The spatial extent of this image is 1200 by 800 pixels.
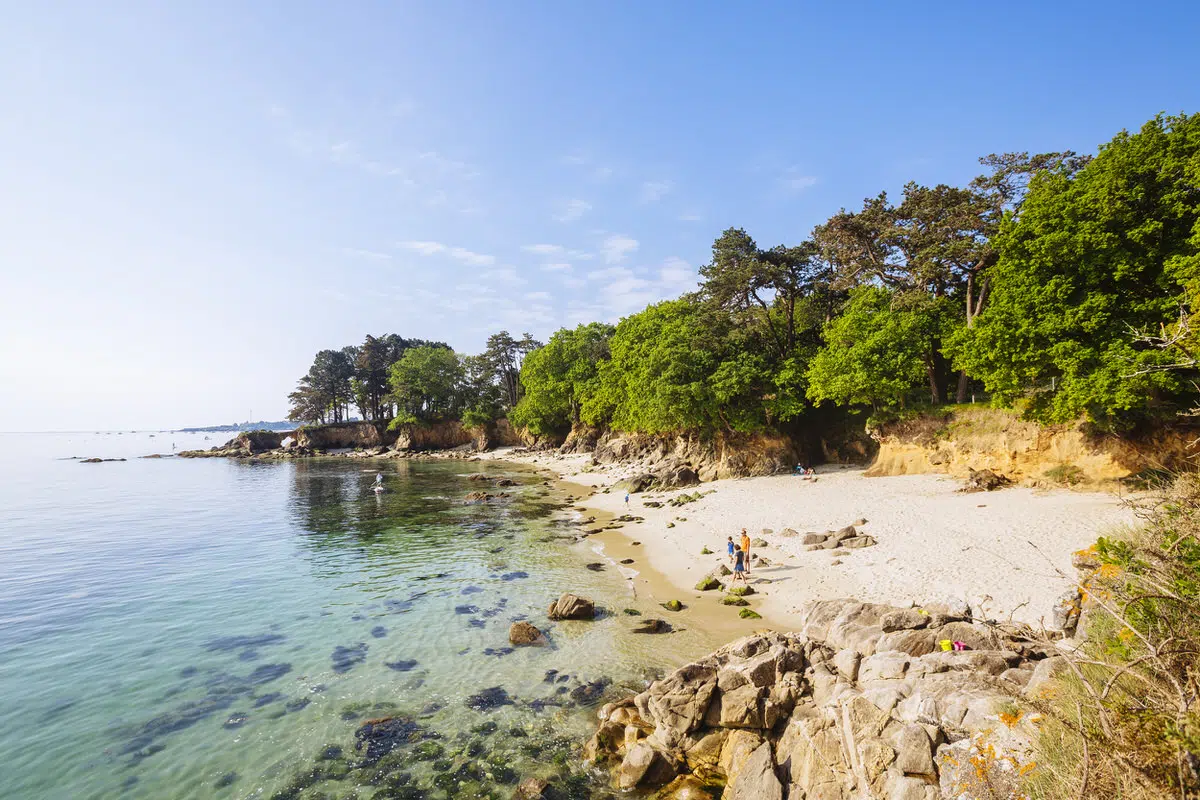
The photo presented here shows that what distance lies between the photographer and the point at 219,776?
10297 mm

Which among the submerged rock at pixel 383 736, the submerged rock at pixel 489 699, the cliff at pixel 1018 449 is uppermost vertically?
the cliff at pixel 1018 449

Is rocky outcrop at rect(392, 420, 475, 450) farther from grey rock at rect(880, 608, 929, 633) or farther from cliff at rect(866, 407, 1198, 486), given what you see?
grey rock at rect(880, 608, 929, 633)

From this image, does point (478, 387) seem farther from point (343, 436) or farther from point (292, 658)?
point (292, 658)

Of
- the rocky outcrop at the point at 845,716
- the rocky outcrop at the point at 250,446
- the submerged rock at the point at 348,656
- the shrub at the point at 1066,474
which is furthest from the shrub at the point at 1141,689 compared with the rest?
the rocky outcrop at the point at 250,446

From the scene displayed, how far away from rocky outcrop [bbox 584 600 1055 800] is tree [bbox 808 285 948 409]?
24.3 metres

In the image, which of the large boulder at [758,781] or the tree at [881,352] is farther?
the tree at [881,352]

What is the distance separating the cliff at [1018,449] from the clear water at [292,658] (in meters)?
20.3

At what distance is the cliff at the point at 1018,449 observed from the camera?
21797 millimetres

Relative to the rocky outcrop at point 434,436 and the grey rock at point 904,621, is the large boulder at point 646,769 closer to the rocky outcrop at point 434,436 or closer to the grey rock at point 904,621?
the grey rock at point 904,621

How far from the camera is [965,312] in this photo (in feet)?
113

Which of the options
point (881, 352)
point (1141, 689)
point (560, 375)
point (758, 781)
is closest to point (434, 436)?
point (560, 375)

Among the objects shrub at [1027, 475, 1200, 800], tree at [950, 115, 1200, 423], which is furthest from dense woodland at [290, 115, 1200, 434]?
shrub at [1027, 475, 1200, 800]

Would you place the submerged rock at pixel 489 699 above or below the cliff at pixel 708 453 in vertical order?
below

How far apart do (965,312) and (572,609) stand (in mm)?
34520
